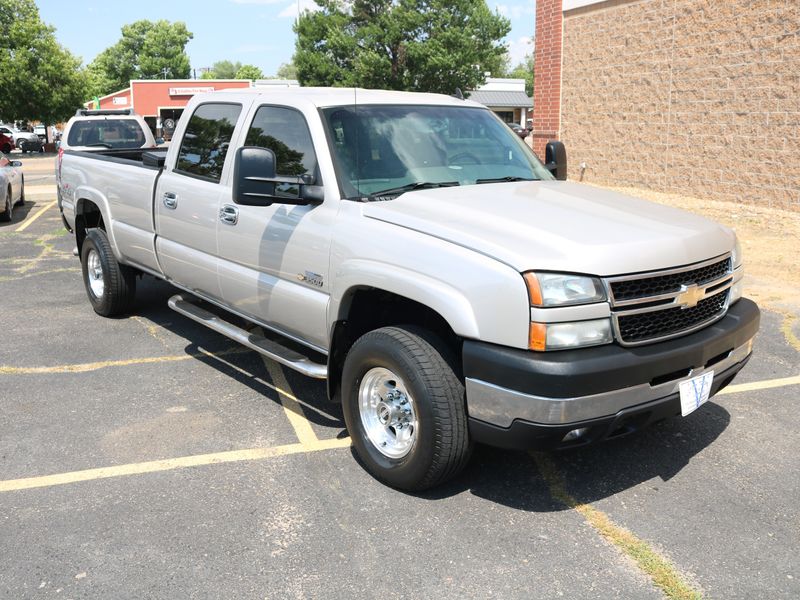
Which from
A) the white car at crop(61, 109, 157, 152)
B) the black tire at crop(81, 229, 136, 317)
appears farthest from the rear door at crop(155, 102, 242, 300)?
the white car at crop(61, 109, 157, 152)

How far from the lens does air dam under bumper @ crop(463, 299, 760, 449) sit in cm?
328

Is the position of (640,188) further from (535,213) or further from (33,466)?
(33,466)

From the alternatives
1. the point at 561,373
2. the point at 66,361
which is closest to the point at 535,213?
the point at 561,373

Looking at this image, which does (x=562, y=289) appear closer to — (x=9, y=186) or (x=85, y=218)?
(x=85, y=218)

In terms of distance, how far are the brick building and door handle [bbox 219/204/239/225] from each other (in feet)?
32.1

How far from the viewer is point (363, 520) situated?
3.70m

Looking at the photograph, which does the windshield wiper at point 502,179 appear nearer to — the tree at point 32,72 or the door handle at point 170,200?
the door handle at point 170,200

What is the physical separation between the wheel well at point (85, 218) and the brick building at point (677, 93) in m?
9.85

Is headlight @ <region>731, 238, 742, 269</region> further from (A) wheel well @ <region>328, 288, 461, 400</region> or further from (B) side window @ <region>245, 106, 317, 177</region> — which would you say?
(B) side window @ <region>245, 106, 317, 177</region>

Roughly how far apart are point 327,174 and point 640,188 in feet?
38.5

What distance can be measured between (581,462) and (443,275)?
1520 millimetres

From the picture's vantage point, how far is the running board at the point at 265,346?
4.40m

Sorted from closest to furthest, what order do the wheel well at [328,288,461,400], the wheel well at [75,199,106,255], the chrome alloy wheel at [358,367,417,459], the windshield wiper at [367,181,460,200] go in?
1. the chrome alloy wheel at [358,367,417,459]
2. the wheel well at [328,288,461,400]
3. the windshield wiper at [367,181,460,200]
4. the wheel well at [75,199,106,255]

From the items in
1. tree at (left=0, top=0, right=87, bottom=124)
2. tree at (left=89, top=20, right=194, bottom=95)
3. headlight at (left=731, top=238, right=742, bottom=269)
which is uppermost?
tree at (left=89, top=20, right=194, bottom=95)
